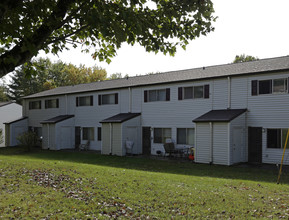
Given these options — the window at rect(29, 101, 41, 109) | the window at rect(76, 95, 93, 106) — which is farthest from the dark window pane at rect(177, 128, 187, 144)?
the window at rect(29, 101, 41, 109)

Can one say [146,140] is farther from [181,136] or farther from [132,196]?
[132,196]

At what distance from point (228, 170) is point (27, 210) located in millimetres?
11078

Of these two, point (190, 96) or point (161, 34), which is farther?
point (190, 96)

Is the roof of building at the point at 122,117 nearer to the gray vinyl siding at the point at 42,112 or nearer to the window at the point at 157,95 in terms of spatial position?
the window at the point at 157,95

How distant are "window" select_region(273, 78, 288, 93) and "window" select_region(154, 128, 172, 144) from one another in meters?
8.19

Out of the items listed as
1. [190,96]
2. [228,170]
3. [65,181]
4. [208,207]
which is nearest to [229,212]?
[208,207]

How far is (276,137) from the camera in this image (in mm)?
17344

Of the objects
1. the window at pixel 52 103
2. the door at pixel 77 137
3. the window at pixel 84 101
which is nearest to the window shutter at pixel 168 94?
the window at pixel 84 101

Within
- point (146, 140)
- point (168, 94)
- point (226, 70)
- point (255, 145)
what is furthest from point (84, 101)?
point (255, 145)

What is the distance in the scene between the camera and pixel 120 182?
1098 centimetres

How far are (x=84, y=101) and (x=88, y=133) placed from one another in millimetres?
3281

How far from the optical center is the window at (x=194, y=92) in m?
20.2

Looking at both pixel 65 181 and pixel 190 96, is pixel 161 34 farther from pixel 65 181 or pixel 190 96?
pixel 190 96

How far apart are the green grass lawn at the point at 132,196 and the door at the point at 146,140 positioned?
10379 millimetres
